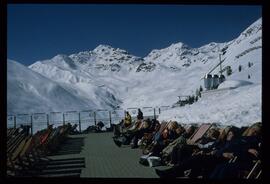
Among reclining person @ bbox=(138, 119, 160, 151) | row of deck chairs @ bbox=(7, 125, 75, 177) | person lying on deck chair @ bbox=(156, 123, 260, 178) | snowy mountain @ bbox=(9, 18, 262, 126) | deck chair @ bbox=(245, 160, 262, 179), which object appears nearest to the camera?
deck chair @ bbox=(245, 160, 262, 179)

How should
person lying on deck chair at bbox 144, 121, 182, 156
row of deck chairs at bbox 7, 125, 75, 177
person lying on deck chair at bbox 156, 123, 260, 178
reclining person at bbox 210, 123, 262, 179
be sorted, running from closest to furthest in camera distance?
reclining person at bbox 210, 123, 262, 179
person lying on deck chair at bbox 156, 123, 260, 178
row of deck chairs at bbox 7, 125, 75, 177
person lying on deck chair at bbox 144, 121, 182, 156

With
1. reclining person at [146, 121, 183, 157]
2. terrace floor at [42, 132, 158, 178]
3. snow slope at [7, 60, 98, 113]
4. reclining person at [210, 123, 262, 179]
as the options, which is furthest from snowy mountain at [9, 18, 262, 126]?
snow slope at [7, 60, 98, 113]

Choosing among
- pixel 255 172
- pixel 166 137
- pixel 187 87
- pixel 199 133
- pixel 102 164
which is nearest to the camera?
pixel 255 172

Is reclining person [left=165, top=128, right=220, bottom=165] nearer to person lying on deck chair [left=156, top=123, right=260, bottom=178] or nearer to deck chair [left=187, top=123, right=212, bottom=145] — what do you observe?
deck chair [left=187, top=123, right=212, bottom=145]

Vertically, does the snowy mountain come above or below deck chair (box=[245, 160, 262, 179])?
above

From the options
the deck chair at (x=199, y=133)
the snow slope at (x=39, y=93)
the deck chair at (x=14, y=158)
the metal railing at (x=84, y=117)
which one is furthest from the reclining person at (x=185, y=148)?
the snow slope at (x=39, y=93)

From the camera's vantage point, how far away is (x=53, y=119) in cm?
2136

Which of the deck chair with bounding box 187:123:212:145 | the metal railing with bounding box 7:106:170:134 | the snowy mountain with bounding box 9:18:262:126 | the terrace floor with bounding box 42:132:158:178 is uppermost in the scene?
the snowy mountain with bounding box 9:18:262:126

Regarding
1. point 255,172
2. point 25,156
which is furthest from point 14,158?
point 255,172

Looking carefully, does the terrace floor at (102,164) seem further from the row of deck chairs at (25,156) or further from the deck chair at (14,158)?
the deck chair at (14,158)

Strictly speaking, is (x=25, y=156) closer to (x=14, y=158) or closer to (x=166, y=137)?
(x=14, y=158)

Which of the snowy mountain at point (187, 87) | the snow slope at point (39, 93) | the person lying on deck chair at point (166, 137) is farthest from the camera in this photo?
the snow slope at point (39, 93)
